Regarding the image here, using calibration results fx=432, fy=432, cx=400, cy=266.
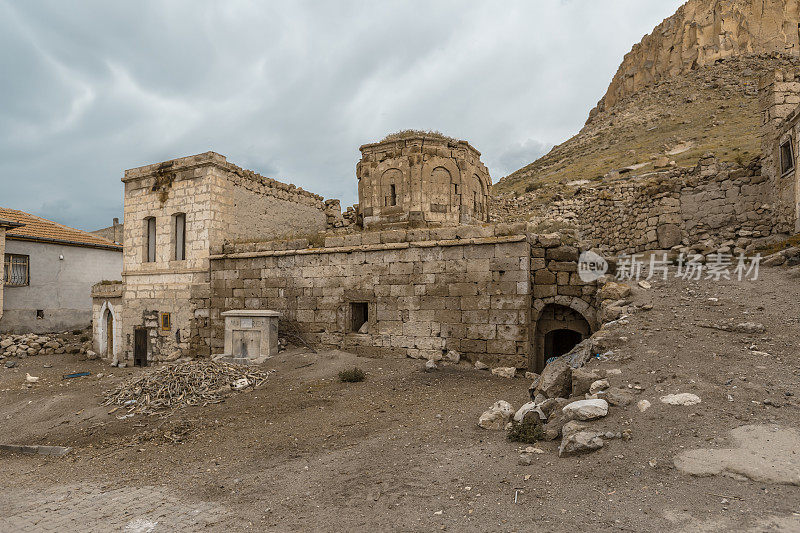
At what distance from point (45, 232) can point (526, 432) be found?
915 inches

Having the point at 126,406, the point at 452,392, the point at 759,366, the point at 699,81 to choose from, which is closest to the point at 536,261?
the point at 452,392

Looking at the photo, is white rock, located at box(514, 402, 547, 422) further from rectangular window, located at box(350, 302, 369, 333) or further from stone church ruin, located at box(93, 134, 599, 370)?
rectangular window, located at box(350, 302, 369, 333)

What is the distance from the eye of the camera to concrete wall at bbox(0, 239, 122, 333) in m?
18.0

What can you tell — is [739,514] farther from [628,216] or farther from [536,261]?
[628,216]

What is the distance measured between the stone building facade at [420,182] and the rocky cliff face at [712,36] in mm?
41728

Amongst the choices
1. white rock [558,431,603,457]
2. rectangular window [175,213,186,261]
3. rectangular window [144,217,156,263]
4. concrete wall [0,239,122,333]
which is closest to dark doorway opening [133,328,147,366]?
rectangular window [144,217,156,263]

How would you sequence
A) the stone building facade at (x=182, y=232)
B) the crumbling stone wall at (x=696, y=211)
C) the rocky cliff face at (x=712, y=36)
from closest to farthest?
the crumbling stone wall at (x=696, y=211)
the stone building facade at (x=182, y=232)
the rocky cliff face at (x=712, y=36)

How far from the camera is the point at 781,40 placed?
38.2 metres

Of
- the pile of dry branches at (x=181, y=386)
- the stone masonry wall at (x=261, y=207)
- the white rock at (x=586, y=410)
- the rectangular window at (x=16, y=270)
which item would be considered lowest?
the pile of dry branches at (x=181, y=386)

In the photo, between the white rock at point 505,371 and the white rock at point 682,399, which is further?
the white rock at point 505,371

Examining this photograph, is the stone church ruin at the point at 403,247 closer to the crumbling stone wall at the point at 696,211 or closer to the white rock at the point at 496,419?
the crumbling stone wall at the point at 696,211

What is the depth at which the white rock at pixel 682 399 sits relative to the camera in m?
4.43

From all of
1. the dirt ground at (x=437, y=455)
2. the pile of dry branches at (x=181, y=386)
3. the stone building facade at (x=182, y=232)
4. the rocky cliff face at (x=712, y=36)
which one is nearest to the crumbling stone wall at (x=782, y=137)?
the dirt ground at (x=437, y=455)

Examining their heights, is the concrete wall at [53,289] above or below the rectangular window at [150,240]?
below
